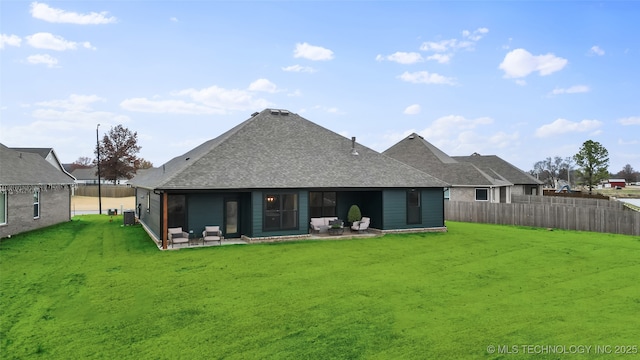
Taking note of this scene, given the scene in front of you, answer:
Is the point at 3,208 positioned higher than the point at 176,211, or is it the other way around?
the point at 3,208

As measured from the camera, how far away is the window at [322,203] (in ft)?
68.9

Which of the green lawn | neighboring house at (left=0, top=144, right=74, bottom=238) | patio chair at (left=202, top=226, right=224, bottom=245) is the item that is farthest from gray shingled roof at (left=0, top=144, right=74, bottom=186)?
patio chair at (left=202, top=226, right=224, bottom=245)

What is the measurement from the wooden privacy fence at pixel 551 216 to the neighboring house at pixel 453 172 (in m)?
2.51

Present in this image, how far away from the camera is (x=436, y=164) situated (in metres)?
36.3

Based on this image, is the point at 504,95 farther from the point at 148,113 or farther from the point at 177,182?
the point at 148,113

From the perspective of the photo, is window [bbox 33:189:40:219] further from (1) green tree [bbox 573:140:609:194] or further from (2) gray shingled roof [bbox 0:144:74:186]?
(1) green tree [bbox 573:140:609:194]

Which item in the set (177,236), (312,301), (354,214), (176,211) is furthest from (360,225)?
(312,301)

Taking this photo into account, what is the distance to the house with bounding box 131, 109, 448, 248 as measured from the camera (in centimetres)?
1784

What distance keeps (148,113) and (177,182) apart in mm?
20221

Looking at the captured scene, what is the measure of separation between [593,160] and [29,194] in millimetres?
69934

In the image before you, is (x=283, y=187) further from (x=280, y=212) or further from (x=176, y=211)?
(x=176, y=211)

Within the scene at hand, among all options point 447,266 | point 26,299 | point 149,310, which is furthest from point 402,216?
point 26,299

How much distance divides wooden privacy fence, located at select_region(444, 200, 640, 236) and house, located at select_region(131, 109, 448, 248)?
23.9ft

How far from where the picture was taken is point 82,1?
17.7m
